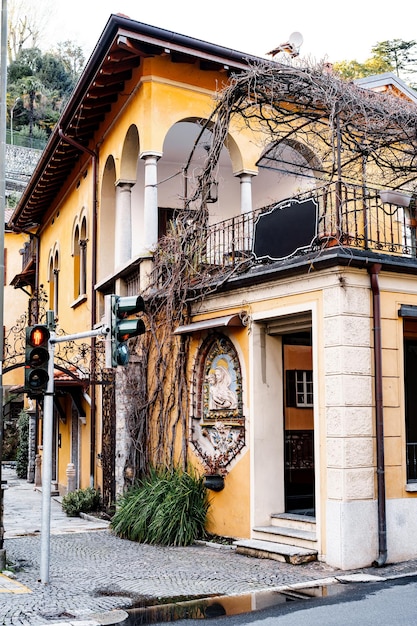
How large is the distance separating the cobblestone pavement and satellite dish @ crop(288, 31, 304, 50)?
9.49 meters

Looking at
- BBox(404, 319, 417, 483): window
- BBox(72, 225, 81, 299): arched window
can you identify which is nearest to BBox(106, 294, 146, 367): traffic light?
BBox(404, 319, 417, 483): window

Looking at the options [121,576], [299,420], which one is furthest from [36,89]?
[121,576]

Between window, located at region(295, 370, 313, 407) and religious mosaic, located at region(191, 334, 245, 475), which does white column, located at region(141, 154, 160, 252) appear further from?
window, located at region(295, 370, 313, 407)

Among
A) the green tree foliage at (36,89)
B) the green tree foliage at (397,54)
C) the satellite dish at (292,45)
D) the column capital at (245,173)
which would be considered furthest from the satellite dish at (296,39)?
the green tree foliage at (36,89)

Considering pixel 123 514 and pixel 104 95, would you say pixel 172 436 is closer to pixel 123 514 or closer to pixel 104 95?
pixel 123 514

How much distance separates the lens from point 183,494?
12.3m

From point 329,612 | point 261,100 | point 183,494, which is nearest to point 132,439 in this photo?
point 183,494

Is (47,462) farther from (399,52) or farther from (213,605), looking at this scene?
(399,52)

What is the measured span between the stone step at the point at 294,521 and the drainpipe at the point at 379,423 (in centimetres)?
106

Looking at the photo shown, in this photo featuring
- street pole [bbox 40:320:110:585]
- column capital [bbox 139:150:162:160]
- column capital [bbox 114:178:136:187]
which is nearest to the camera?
street pole [bbox 40:320:110:585]

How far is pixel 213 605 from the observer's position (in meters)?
8.24

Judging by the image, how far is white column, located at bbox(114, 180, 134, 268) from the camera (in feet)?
54.2

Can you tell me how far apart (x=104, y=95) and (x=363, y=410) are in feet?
31.1

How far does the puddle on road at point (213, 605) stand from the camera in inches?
309
